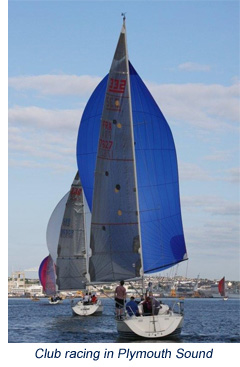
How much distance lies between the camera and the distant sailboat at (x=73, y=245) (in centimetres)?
5419

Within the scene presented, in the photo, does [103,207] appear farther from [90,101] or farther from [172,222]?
[90,101]

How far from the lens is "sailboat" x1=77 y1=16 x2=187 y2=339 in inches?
1169

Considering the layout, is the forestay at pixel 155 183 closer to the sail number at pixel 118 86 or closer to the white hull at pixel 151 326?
the sail number at pixel 118 86

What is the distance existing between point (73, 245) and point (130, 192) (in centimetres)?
2568

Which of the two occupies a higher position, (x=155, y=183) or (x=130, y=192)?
(x=155, y=183)

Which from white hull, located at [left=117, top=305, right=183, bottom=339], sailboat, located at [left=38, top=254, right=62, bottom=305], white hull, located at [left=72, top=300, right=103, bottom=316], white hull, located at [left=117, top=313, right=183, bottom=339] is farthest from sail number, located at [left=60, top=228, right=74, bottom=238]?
white hull, located at [left=117, top=313, right=183, bottom=339]

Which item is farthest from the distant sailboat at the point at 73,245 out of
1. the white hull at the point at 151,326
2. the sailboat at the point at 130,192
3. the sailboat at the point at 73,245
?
the white hull at the point at 151,326

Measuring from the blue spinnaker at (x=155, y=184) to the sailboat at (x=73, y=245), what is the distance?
74.6 ft

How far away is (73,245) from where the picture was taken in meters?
55.0

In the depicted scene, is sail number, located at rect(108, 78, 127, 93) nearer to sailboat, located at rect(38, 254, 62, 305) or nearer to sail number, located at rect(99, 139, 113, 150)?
sail number, located at rect(99, 139, 113, 150)

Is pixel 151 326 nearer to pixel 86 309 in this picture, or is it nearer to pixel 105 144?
pixel 105 144

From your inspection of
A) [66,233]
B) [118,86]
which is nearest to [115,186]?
[118,86]

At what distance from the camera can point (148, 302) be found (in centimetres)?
2677
